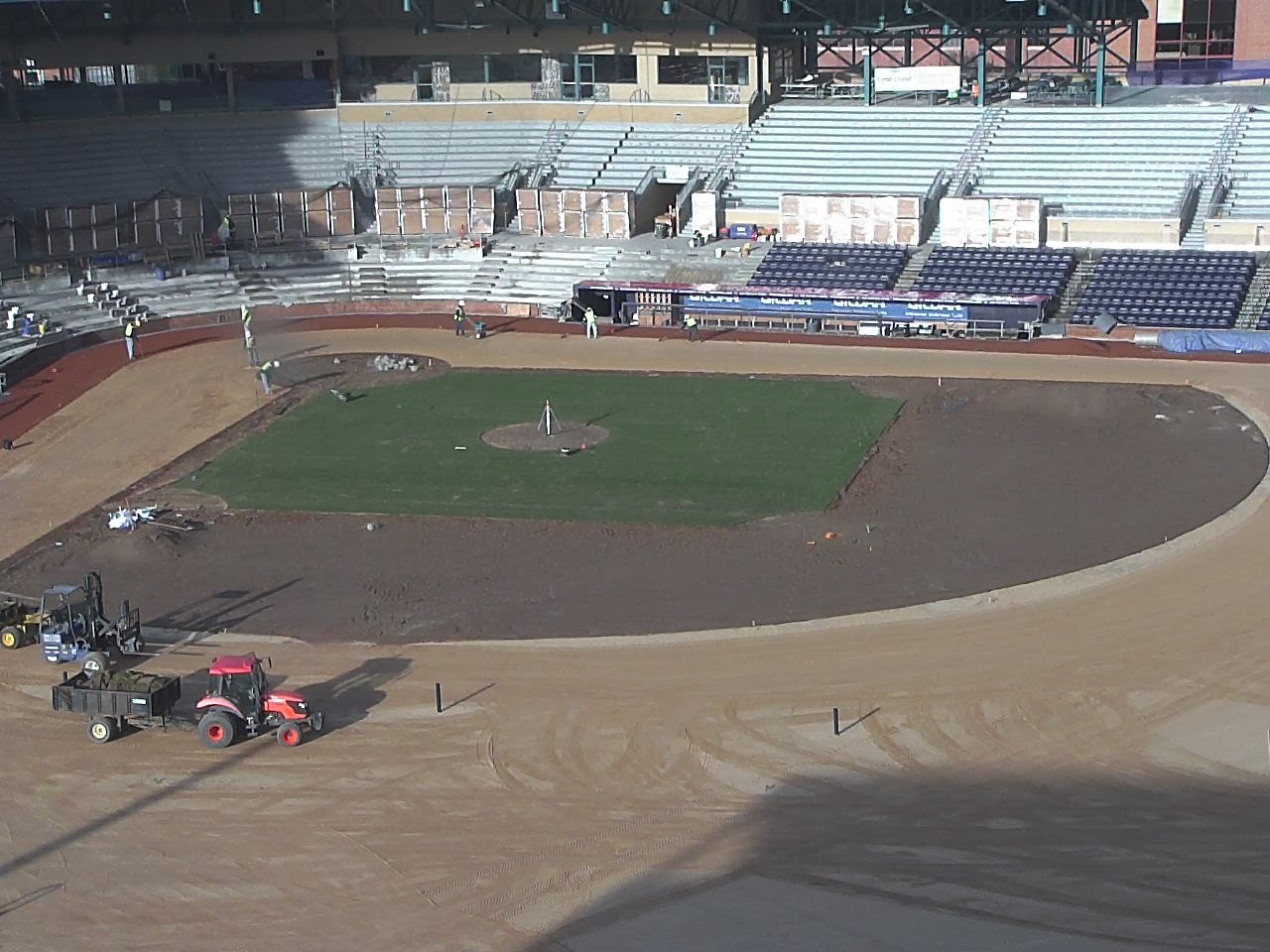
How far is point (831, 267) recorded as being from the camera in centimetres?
5944

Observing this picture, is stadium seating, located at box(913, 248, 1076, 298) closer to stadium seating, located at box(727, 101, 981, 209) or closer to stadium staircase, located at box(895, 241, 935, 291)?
stadium staircase, located at box(895, 241, 935, 291)

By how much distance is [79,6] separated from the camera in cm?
6700

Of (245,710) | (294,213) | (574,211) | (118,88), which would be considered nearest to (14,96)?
(118,88)

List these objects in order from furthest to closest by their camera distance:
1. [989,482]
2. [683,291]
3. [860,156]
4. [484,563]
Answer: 1. [860,156]
2. [683,291]
3. [989,482]
4. [484,563]

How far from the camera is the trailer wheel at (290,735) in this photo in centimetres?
2733

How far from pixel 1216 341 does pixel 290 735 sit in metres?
34.0

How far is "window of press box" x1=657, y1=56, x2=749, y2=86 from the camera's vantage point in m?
67.8

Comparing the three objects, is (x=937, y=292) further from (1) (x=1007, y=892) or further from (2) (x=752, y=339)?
(1) (x=1007, y=892)

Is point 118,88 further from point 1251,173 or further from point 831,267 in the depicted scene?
point 1251,173

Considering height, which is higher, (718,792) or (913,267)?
(913,267)

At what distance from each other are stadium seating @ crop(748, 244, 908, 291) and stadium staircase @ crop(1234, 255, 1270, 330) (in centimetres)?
1096

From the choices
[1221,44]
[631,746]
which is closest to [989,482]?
[631,746]

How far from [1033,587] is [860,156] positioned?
3472 centimetres

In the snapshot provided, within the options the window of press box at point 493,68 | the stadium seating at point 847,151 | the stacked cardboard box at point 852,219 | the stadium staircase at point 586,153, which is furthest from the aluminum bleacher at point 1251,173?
the window of press box at point 493,68
